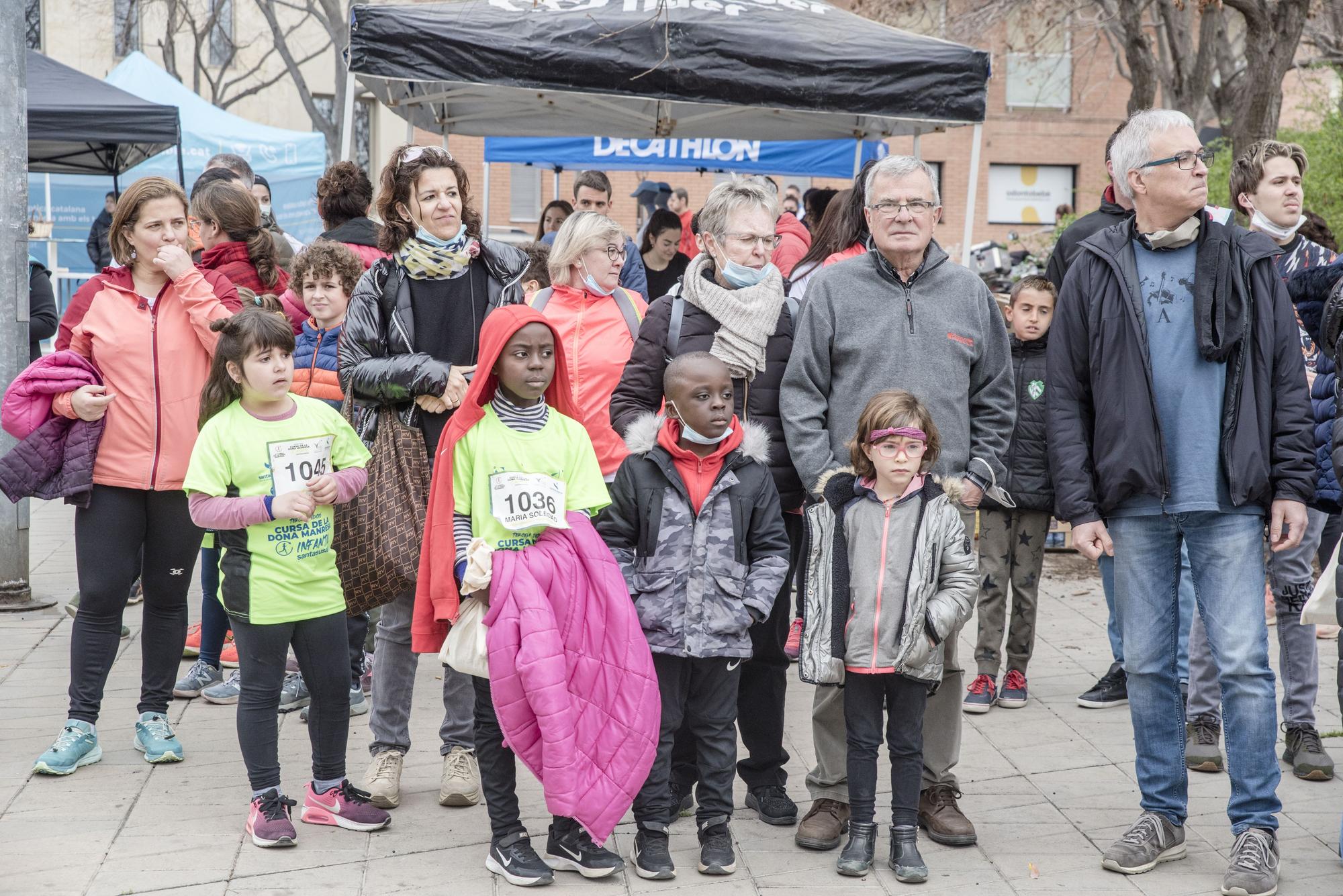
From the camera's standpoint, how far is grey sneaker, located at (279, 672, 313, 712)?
224 inches

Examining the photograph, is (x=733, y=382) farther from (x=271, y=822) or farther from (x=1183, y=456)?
→ (x=271, y=822)

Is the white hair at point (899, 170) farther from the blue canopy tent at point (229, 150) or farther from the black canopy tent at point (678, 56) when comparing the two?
the blue canopy tent at point (229, 150)

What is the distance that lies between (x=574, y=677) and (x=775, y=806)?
3.36 ft

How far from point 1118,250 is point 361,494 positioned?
2622mm

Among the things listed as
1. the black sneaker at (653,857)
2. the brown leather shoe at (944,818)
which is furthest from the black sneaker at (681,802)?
the brown leather shoe at (944,818)

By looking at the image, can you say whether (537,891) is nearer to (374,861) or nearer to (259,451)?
(374,861)

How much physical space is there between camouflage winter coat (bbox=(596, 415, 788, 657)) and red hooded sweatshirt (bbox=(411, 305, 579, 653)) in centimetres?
48

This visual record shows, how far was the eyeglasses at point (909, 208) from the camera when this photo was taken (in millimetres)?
4230

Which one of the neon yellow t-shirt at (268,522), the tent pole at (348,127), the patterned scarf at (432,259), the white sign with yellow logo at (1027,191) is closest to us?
the neon yellow t-shirt at (268,522)

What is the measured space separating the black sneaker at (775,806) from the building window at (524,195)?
27123 millimetres

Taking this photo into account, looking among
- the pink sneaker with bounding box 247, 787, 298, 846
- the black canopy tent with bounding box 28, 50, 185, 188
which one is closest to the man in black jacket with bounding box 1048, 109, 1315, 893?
the pink sneaker with bounding box 247, 787, 298, 846

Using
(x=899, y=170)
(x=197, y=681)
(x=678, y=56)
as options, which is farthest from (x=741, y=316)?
(x=197, y=681)

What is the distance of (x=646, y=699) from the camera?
397 cm

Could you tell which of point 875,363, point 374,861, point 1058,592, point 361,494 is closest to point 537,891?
point 374,861
